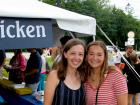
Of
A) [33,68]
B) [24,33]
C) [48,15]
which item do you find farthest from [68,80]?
[33,68]

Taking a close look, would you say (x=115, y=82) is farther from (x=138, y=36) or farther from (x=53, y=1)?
(x=138, y=36)

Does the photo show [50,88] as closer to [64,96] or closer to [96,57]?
[64,96]

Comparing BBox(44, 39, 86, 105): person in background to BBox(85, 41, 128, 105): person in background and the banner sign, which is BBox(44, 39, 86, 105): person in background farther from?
the banner sign

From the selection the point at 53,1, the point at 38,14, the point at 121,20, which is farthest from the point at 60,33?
the point at 121,20

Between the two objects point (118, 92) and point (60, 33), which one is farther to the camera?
point (60, 33)

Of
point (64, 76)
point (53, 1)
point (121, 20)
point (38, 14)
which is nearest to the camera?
point (64, 76)

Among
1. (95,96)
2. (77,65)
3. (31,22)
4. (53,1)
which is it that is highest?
(53,1)

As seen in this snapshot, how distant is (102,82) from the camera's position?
367cm

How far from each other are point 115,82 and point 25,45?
4.69 ft

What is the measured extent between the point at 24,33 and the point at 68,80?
120 centimetres

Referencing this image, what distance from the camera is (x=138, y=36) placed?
74938 mm

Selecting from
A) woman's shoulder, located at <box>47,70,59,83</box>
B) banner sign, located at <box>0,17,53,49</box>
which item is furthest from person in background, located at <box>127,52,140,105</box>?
woman's shoulder, located at <box>47,70,59,83</box>

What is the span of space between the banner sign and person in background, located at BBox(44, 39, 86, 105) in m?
1.01

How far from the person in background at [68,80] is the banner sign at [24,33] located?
39.7 inches
